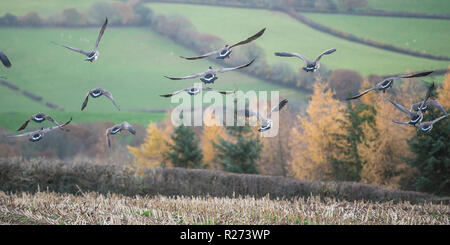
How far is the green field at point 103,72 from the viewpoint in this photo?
53.1 metres

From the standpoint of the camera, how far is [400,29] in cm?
5788

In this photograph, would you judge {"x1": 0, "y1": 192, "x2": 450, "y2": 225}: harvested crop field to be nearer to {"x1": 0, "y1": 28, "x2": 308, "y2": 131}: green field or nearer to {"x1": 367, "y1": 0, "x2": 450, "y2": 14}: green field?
{"x1": 0, "y1": 28, "x2": 308, "y2": 131}: green field

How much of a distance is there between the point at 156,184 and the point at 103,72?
41983 millimetres

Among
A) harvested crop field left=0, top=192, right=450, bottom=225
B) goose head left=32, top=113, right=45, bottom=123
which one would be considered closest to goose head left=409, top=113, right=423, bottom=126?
harvested crop field left=0, top=192, right=450, bottom=225

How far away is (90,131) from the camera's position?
51.2 metres

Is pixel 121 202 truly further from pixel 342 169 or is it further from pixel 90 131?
pixel 90 131

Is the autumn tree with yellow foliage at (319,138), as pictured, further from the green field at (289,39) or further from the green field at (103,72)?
the green field at (289,39)

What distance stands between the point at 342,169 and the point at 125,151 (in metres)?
26.2

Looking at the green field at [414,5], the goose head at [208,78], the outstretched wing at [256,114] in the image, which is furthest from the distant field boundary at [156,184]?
the green field at [414,5]

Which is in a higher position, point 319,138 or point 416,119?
point 319,138

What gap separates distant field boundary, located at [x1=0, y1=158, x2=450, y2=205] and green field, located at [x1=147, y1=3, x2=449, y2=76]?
34.4 meters

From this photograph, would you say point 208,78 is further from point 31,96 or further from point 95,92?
point 31,96

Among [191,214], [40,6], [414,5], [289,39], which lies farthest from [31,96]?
[414,5]

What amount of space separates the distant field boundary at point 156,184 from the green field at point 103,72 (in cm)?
3081
